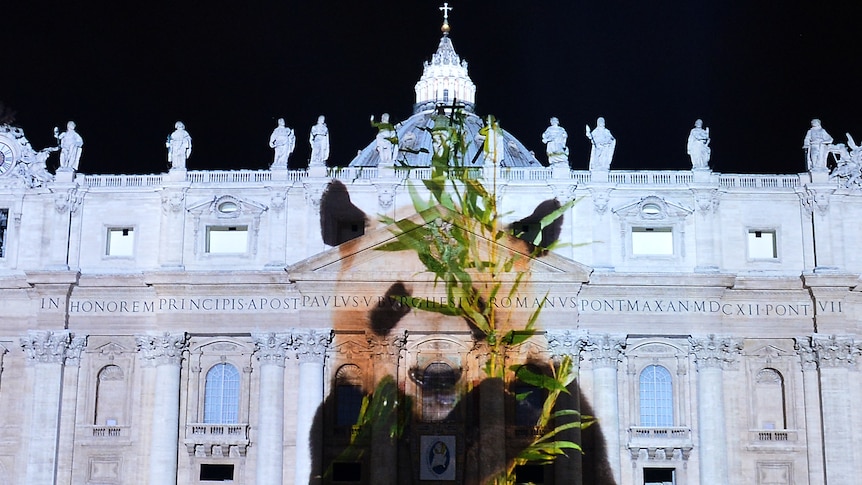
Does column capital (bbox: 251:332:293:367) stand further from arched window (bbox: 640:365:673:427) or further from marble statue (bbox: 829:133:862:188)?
marble statue (bbox: 829:133:862:188)

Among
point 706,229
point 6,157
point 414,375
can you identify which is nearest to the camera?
point 414,375

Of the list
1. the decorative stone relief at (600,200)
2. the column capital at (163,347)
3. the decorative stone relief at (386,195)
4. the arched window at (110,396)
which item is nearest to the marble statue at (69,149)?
the column capital at (163,347)

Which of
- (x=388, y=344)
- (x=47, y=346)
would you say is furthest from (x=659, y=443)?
(x=47, y=346)

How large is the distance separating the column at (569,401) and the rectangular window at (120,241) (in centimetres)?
1855

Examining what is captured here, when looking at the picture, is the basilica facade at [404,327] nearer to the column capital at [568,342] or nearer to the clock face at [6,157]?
the column capital at [568,342]

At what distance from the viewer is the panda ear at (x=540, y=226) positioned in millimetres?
54438

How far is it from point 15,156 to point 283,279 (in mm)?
13534

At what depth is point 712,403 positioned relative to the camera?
5191 cm

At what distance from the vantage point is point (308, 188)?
5431 centimetres

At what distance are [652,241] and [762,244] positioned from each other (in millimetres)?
4721

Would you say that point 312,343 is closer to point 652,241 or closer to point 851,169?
point 652,241

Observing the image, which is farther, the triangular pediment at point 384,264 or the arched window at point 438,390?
the arched window at point 438,390

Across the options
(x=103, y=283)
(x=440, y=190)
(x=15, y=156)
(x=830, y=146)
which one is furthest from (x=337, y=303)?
(x=830, y=146)

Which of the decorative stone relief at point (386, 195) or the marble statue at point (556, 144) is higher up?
the marble statue at point (556, 144)
